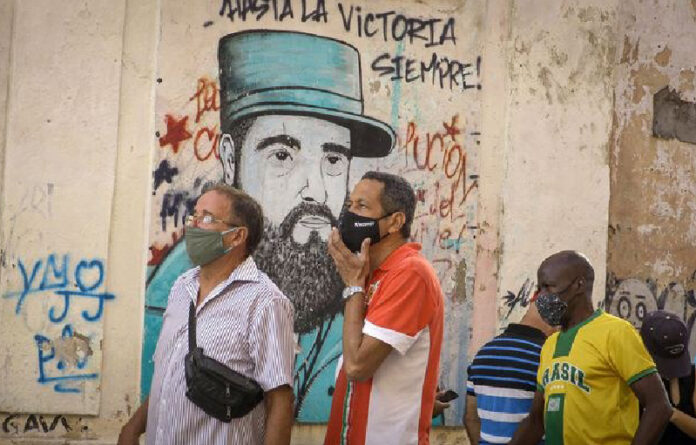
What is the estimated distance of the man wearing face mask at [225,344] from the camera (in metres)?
4.41

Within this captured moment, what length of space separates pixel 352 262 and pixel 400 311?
0.35 metres

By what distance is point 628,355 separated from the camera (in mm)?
4473

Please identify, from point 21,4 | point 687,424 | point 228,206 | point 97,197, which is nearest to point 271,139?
point 97,197

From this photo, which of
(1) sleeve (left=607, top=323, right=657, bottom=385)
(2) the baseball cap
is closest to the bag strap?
(1) sleeve (left=607, top=323, right=657, bottom=385)

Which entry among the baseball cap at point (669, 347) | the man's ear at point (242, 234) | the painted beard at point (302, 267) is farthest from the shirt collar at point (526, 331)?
the painted beard at point (302, 267)

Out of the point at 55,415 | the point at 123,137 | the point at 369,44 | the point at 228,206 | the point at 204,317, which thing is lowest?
the point at 55,415

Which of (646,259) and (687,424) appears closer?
(687,424)

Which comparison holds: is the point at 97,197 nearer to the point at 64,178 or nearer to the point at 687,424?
the point at 64,178

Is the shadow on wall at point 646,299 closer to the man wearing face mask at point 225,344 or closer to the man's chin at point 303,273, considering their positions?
the man's chin at point 303,273

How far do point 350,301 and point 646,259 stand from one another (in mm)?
4995

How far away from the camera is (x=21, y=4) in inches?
280

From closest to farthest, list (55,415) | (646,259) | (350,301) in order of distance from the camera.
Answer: (350,301) → (55,415) → (646,259)

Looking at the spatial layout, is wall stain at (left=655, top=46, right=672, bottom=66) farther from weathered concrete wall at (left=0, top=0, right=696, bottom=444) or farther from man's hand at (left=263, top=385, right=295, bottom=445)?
man's hand at (left=263, top=385, right=295, bottom=445)

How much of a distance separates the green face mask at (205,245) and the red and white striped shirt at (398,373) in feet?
2.28
